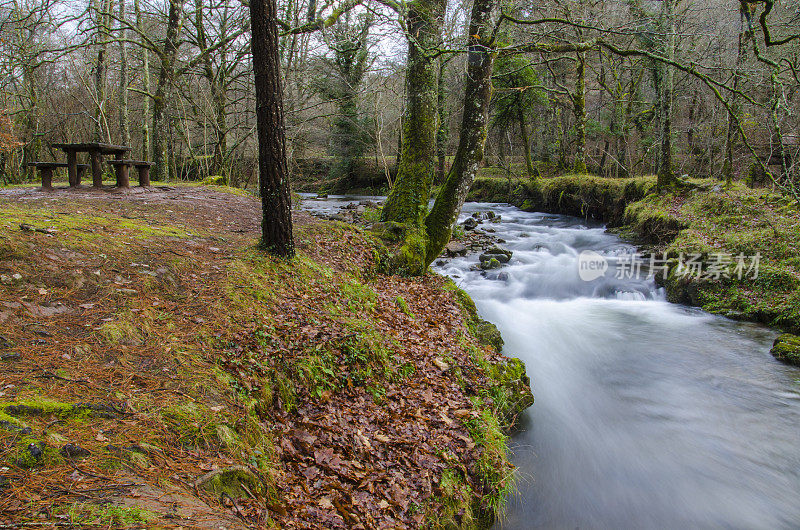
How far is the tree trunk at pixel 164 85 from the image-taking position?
13500mm

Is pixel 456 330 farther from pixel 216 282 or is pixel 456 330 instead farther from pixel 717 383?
pixel 717 383

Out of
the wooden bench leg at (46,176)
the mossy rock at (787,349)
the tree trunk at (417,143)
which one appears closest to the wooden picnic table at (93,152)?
the wooden bench leg at (46,176)

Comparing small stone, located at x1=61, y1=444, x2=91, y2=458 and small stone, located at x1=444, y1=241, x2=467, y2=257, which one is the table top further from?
small stone, located at x1=444, y1=241, x2=467, y2=257

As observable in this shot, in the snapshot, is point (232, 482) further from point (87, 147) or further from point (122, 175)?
point (122, 175)

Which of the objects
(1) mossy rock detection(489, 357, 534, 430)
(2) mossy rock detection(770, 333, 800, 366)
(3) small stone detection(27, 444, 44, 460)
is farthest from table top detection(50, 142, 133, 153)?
(2) mossy rock detection(770, 333, 800, 366)

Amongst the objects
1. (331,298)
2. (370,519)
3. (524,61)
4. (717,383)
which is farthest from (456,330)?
(524,61)

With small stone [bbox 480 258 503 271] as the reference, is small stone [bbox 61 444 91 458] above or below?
above

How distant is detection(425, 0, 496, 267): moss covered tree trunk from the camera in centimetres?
747

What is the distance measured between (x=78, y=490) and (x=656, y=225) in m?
15.3

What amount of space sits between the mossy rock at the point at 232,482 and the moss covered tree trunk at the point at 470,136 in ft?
20.5

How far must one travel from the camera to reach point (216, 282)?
15.1 ft

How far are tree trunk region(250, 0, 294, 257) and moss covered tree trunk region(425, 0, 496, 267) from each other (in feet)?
12.3

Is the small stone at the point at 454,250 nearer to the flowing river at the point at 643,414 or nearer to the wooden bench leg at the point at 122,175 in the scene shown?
the flowing river at the point at 643,414

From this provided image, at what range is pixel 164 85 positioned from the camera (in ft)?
47.3
